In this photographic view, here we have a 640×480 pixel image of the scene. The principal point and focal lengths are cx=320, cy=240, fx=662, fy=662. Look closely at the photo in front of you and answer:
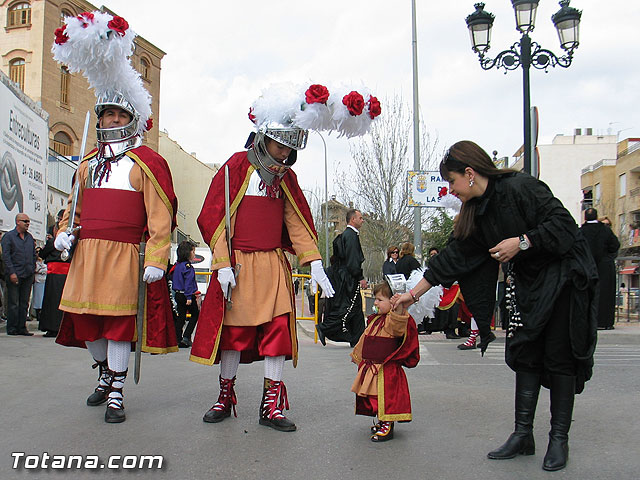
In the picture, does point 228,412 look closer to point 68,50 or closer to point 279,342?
point 279,342

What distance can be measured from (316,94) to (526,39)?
24.0ft

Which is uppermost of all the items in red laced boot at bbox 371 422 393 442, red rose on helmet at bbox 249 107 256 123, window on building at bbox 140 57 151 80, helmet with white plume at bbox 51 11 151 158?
window on building at bbox 140 57 151 80

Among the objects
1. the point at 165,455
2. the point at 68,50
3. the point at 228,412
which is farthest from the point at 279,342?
the point at 68,50

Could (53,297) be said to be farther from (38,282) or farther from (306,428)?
(306,428)

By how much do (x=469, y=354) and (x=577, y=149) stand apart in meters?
54.1

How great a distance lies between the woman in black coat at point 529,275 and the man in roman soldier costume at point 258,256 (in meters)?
1.07

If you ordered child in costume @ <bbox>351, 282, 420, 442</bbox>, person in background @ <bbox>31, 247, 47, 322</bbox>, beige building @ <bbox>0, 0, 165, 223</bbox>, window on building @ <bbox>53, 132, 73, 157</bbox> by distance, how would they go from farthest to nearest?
window on building @ <bbox>53, 132, 73, 157</bbox>
beige building @ <bbox>0, 0, 165, 223</bbox>
person in background @ <bbox>31, 247, 47, 322</bbox>
child in costume @ <bbox>351, 282, 420, 442</bbox>

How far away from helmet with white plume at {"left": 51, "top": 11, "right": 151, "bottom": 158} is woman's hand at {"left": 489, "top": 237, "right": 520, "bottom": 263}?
2.84 metres

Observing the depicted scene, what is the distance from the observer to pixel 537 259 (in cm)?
369

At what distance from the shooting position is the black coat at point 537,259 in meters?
3.55

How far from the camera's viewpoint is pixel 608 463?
3.72m

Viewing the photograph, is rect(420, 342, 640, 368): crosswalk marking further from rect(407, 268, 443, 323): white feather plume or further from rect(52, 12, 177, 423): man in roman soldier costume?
rect(52, 12, 177, 423): man in roman soldier costume

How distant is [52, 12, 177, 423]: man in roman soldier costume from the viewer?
4656 mm

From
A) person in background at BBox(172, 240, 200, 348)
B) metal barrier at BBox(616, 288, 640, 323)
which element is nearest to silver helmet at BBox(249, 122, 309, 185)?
person in background at BBox(172, 240, 200, 348)
